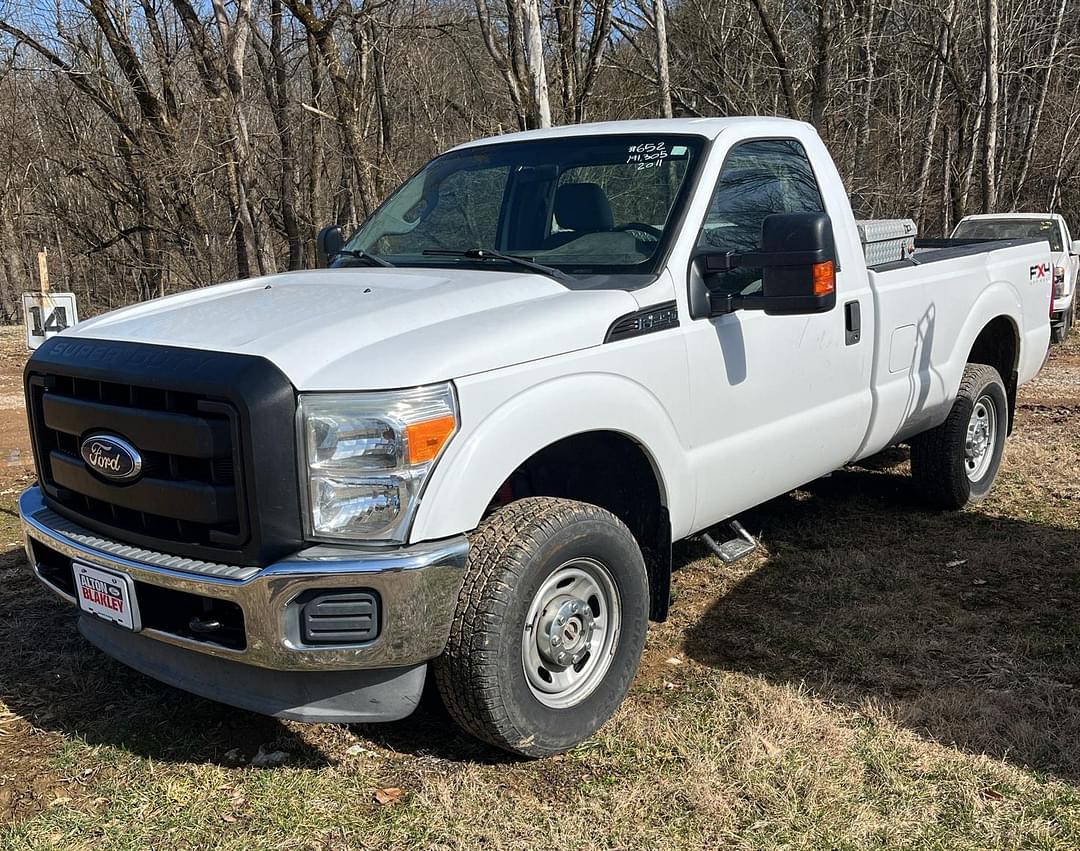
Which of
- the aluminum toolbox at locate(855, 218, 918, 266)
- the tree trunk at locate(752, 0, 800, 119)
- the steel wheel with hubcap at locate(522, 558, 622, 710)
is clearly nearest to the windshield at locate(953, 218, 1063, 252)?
the tree trunk at locate(752, 0, 800, 119)

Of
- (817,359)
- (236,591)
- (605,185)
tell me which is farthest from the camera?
(817,359)

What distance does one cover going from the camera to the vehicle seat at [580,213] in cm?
406

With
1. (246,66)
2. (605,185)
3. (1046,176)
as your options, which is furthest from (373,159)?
(605,185)

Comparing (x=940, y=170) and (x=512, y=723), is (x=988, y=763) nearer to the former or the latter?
(x=512, y=723)

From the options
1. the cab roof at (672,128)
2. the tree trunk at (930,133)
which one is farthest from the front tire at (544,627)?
the tree trunk at (930,133)

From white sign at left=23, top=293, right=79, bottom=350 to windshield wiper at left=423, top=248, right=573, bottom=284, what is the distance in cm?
160

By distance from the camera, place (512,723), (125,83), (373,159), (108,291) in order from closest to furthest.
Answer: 1. (512,723)
2. (125,83)
3. (373,159)
4. (108,291)

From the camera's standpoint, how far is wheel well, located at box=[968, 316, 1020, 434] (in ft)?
20.6

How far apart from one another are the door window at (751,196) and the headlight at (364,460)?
1561 millimetres

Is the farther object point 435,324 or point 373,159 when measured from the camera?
point 373,159

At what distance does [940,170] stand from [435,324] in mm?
23989

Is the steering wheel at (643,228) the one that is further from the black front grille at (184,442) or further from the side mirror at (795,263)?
the black front grille at (184,442)

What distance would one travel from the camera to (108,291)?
99.8 ft

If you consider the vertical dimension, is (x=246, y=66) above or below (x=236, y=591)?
above
